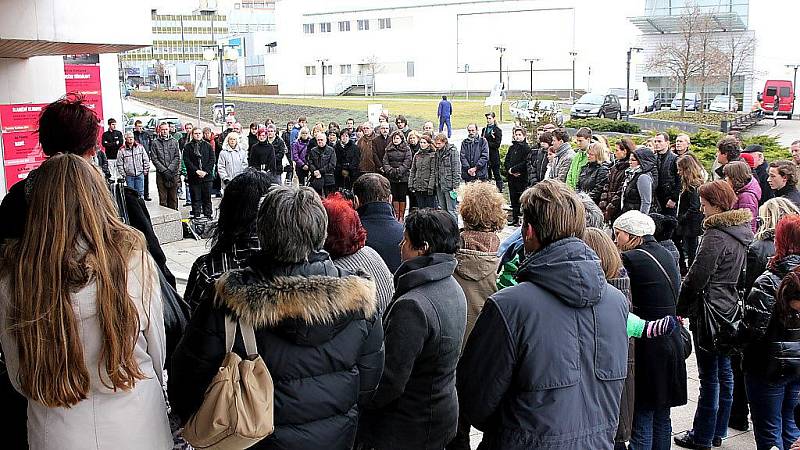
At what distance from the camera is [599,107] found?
149 feet

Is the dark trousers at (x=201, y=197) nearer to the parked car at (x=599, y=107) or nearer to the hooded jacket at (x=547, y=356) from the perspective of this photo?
the hooded jacket at (x=547, y=356)

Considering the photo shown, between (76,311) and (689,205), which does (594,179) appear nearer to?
(689,205)

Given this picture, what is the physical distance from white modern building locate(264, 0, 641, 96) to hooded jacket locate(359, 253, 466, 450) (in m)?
68.3

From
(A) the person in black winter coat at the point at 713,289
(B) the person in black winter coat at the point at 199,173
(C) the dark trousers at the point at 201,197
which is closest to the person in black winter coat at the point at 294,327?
(A) the person in black winter coat at the point at 713,289

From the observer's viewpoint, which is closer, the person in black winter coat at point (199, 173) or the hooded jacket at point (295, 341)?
the hooded jacket at point (295, 341)

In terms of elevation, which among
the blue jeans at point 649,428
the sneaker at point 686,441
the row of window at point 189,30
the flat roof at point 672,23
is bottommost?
the sneaker at point 686,441

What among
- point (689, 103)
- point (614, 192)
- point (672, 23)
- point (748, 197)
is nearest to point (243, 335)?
point (748, 197)

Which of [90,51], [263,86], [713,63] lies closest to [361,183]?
[90,51]

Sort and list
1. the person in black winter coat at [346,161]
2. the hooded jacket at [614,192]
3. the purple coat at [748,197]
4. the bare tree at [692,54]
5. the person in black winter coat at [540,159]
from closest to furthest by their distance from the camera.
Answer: the purple coat at [748,197] < the hooded jacket at [614,192] < the person in black winter coat at [540,159] < the person in black winter coat at [346,161] < the bare tree at [692,54]

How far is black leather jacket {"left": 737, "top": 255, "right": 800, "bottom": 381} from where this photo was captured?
4523 mm

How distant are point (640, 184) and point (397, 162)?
20.8 feet

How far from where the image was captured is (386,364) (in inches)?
141

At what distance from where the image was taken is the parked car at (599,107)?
45000 millimetres

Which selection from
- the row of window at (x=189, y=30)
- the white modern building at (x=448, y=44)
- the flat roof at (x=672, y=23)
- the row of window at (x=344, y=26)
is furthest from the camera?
the row of window at (x=189, y=30)
